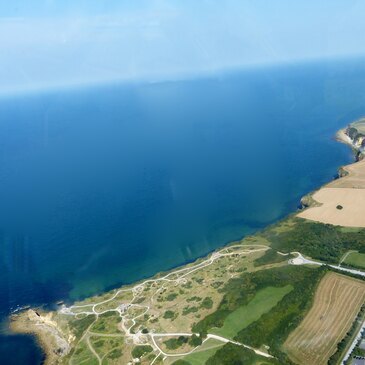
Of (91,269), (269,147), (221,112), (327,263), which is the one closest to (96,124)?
(221,112)

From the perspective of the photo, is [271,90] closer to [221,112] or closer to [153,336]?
[221,112]

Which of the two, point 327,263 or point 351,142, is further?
point 351,142

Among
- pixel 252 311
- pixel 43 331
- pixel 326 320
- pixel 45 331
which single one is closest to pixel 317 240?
pixel 326 320

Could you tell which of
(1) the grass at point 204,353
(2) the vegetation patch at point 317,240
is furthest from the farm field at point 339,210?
(1) the grass at point 204,353

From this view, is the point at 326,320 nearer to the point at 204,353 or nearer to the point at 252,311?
the point at 252,311

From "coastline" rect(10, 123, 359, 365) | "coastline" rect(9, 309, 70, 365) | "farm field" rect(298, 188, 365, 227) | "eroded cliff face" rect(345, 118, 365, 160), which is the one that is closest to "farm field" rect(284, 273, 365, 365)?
"farm field" rect(298, 188, 365, 227)

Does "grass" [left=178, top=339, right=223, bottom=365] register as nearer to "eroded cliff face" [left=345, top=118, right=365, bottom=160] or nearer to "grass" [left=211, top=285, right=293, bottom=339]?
"grass" [left=211, top=285, right=293, bottom=339]
